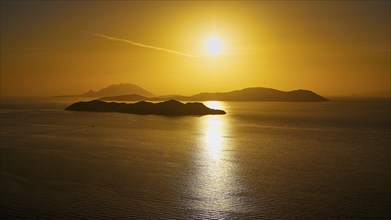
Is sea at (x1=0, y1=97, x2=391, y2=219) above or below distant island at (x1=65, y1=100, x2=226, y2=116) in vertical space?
below

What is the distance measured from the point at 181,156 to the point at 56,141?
27068 mm

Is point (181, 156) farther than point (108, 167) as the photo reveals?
Yes

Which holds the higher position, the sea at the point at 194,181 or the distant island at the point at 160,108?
the distant island at the point at 160,108

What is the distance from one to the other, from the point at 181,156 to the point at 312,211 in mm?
24795

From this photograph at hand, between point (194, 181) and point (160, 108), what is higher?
point (160, 108)

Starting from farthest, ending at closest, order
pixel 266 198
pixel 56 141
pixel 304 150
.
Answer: pixel 56 141 → pixel 304 150 → pixel 266 198

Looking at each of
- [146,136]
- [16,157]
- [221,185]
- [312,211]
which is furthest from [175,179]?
[146,136]

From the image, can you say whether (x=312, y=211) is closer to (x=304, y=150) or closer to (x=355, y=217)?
(x=355, y=217)

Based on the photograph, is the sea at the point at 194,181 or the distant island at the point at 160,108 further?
the distant island at the point at 160,108

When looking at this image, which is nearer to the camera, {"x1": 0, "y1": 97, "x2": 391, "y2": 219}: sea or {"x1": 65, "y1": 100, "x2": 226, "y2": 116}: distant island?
{"x1": 0, "y1": 97, "x2": 391, "y2": 219}: sea

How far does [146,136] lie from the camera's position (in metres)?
71.0

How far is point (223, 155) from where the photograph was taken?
157 ft

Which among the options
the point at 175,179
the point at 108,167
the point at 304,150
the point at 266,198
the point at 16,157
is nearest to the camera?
the point at 266,198

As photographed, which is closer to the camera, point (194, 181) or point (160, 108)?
point (194, 181)
